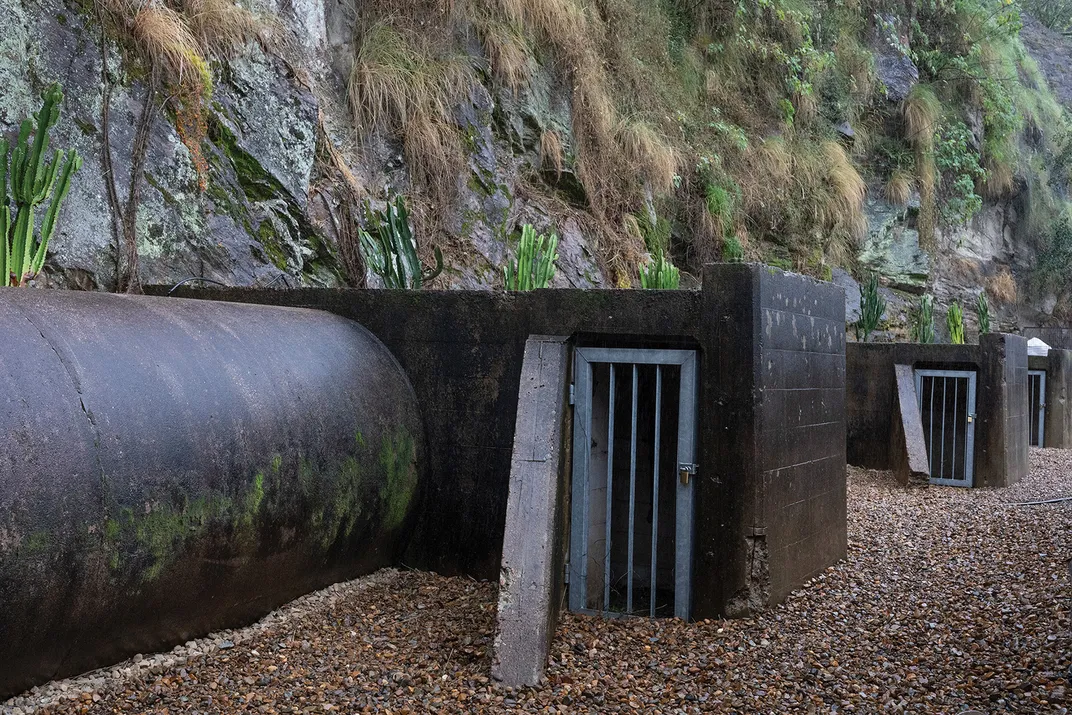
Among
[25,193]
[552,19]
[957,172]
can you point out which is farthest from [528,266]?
[957,172]

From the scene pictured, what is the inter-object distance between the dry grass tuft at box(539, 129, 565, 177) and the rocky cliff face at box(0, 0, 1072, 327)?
3 cm

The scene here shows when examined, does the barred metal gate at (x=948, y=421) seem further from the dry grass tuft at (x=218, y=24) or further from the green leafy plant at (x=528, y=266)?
the dry grass tuft at (x=218, y=24)

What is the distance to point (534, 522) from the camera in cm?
481

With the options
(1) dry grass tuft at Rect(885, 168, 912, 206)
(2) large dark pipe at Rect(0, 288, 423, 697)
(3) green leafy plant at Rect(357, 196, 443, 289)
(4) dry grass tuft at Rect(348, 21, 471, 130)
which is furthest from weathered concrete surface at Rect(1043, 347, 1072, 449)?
(2) large dark pipe at Rect(0, 288, 423, 697)

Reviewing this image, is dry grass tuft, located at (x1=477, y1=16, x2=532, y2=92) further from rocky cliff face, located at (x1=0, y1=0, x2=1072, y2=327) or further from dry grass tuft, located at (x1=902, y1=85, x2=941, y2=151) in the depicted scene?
dry grass tuft, located at (x1=902, y1=85, x2=941, y2=151)

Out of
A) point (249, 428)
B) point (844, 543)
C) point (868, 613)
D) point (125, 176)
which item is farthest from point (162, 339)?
point (844, 543)

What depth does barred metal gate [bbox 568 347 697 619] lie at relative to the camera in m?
5.44

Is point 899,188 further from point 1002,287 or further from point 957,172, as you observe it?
point 1002,287

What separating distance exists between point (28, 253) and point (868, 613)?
17.0 ft

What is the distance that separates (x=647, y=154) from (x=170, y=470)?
1006cm

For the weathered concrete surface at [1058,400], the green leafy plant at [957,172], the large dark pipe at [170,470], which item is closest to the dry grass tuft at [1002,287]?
the green leafy plant at [957,172]

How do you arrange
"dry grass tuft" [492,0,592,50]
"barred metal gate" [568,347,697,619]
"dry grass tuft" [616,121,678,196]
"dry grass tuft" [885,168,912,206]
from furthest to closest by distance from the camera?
"dry grass tuft" [885,168,912,206]
"dry grass tuft" [616,121,678,196]
"dry grass tuft" [492,0,592,50]
"barred metal gate" [568,347,697,619]

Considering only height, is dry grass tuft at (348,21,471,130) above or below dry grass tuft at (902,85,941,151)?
below

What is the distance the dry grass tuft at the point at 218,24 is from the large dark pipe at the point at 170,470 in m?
3.74
